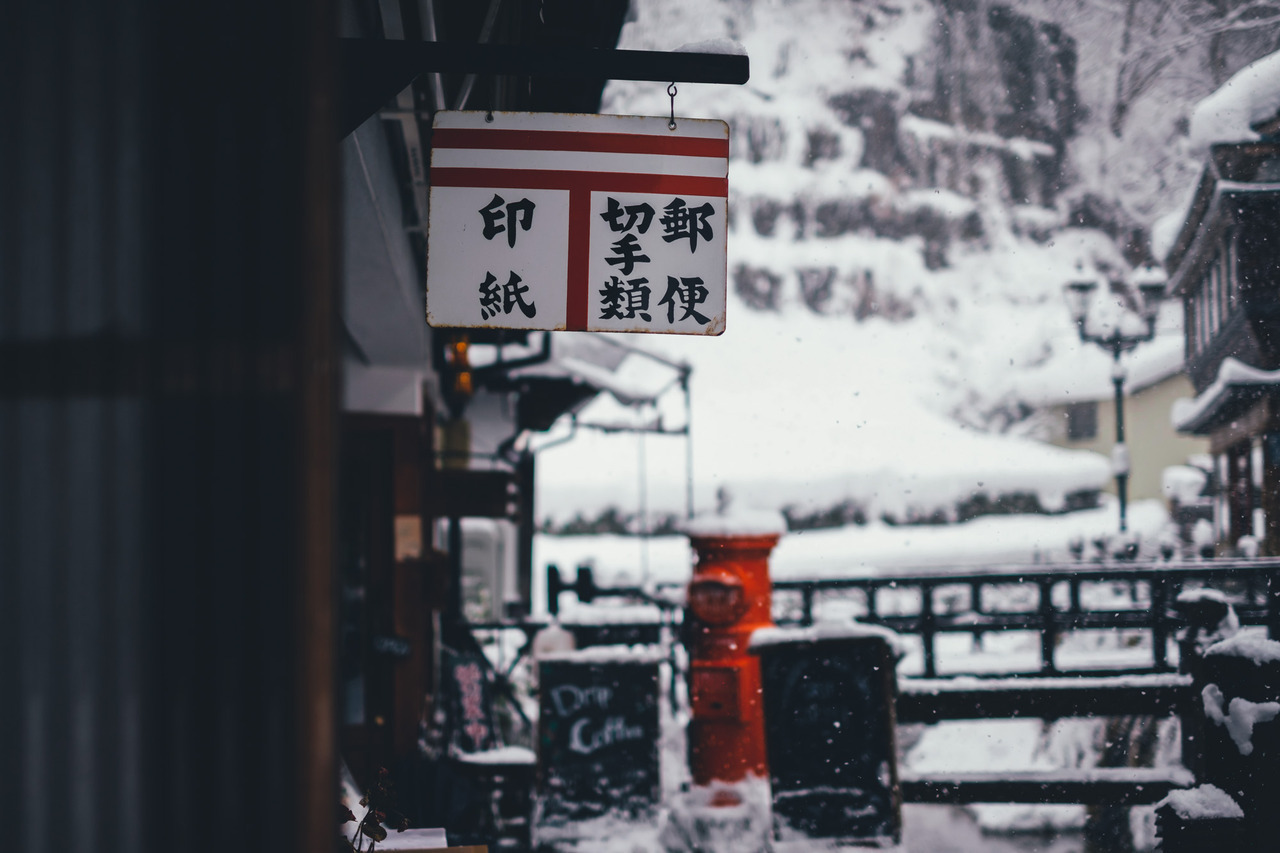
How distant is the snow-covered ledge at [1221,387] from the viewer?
48.2 ft

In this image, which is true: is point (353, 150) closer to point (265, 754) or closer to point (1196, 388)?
point (265, 754)

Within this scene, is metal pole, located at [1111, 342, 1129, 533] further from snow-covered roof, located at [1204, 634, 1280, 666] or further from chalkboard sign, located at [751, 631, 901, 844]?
chalkboard sign, located at [751, 631, 901, 844]

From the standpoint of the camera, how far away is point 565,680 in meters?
5.44

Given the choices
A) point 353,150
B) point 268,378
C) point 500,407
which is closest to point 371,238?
point 353,150

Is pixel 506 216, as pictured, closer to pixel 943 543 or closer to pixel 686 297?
pixel 686 297

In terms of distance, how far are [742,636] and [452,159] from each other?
3977 millimetres

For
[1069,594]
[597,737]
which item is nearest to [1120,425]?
[1069,594]

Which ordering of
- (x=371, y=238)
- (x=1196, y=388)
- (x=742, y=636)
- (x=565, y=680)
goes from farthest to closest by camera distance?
(x=1196, y=388)
(x=742, y=636)
(x=565, y=680)
(x=371, y=238)

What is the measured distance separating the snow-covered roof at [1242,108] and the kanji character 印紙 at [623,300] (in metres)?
16.0

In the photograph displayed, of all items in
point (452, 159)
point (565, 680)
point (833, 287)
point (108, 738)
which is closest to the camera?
point (108, 738)

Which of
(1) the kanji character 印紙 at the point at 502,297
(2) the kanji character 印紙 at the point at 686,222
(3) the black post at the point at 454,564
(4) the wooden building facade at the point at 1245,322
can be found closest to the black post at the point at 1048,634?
(2) the kanji character 印紙 at the point at 686,222

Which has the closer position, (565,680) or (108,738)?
(108,738)

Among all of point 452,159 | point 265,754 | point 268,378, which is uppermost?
point 452,159

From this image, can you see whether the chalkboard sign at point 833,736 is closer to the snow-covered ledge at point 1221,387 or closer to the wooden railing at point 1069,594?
the wooden railing at point 1069,594
